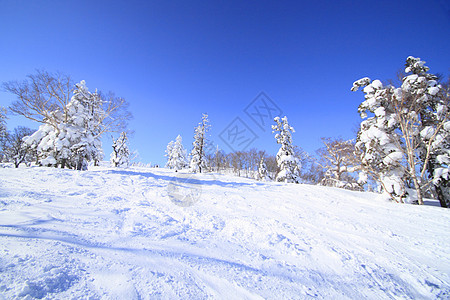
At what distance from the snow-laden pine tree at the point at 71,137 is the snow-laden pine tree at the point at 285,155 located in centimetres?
1917

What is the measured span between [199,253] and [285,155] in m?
20.4

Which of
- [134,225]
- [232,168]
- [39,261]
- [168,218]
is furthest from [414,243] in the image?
[232,168]

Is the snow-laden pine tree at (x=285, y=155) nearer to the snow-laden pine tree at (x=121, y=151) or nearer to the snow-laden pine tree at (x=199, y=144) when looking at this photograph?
the snow-laden pine tree at (x=199, y=144)

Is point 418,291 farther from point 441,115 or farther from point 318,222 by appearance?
point 441,115

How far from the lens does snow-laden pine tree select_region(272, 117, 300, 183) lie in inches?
808

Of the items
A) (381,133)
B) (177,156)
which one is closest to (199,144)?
(177,156)

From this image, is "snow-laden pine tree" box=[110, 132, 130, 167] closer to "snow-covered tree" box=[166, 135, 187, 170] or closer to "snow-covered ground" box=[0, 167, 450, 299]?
"snow-covered tree" box=[166, 135, 187, 170]

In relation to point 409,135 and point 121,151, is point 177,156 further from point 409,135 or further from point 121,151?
point 409,135

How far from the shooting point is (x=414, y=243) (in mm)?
3703

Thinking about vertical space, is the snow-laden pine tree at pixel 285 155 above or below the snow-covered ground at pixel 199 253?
above

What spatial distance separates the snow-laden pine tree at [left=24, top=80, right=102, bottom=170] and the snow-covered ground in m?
10.5

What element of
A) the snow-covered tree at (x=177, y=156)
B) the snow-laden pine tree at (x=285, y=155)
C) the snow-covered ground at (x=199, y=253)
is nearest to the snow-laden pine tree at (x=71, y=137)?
the snow-covered ground at (x=199, y=253)

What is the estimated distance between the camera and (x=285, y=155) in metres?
21.2

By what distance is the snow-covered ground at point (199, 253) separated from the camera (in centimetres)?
170
